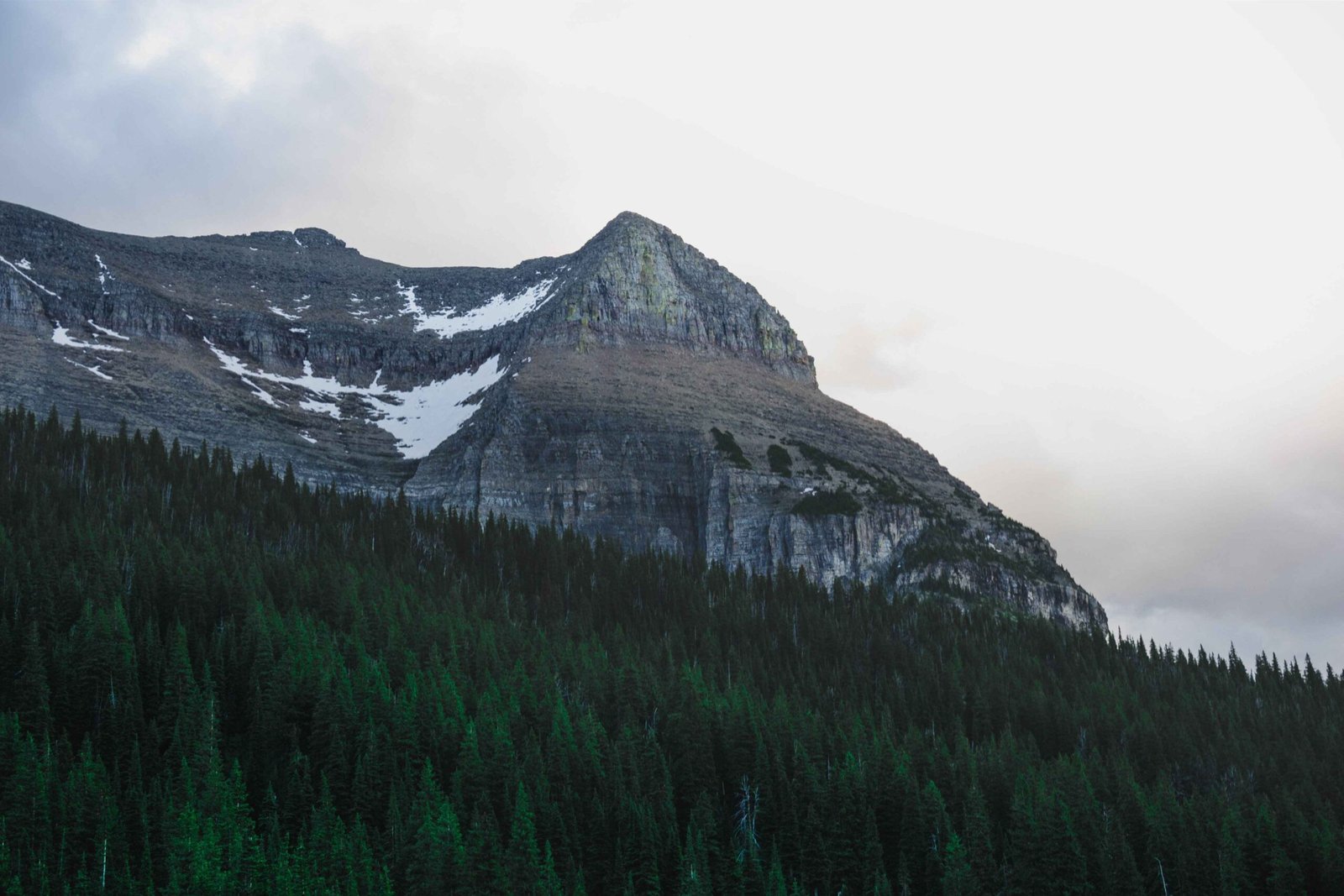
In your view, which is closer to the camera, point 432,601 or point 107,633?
point 107,633

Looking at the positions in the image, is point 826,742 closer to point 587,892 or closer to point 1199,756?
point 587,892

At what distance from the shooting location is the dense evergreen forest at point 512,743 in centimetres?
8200

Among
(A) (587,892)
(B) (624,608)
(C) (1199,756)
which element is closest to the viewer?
(A) (587,892)

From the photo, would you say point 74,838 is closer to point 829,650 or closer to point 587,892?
point 587,892

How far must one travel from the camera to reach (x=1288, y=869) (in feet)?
318

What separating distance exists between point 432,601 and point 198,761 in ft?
156

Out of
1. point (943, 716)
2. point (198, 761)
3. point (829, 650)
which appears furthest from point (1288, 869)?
point (198, 761)

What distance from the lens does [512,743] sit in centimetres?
9919

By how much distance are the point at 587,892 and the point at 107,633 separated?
39.9m

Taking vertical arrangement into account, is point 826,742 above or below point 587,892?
above

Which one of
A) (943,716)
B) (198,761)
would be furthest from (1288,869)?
(198,761)

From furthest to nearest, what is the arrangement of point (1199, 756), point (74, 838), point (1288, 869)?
point (1199, 756), point (1288, 869), point (74, 838)

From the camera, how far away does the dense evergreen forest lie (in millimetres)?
82000

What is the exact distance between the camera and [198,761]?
289 ft
